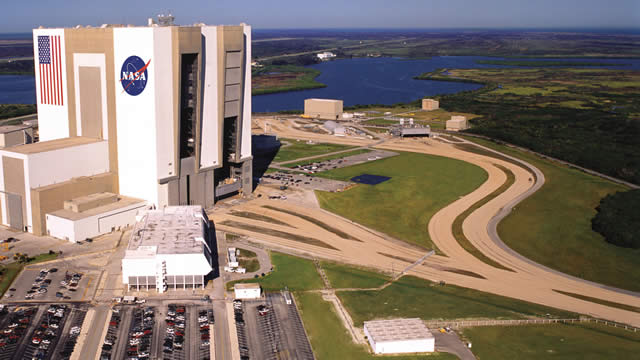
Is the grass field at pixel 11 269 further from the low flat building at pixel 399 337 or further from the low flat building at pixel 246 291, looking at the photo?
the low flat building at pixel 399 337

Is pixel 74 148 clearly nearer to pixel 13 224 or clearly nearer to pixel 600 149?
pixel 13 224

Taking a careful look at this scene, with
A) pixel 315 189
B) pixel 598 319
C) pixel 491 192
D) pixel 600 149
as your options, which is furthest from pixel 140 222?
pixel 600 149

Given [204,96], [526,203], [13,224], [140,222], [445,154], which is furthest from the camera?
[445,154]

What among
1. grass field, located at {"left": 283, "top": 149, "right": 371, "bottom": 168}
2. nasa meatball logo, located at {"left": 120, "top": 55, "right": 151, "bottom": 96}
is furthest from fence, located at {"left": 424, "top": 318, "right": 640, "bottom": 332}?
grass field, located at {"left": 283, "top": 149, "right": 371, "bottom": 168}

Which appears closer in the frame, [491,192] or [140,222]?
[140,222]

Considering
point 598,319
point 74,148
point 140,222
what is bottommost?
point 598,319

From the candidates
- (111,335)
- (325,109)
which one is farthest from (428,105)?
(111,335)
